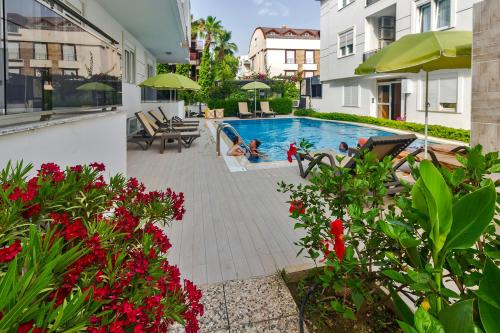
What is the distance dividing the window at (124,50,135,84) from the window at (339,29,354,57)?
1501cm

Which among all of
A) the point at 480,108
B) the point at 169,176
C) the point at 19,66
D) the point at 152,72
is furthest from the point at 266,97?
the point at 19,66

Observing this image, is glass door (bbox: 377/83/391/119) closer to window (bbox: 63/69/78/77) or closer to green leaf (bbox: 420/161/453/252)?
window (bbox: 63/69/78/77)

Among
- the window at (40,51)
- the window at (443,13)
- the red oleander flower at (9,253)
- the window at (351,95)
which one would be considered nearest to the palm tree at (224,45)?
the window at (351,95)

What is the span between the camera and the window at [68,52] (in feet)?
11.0

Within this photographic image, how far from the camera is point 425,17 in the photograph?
16750 millimetres

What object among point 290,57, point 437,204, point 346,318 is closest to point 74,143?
point 346,318

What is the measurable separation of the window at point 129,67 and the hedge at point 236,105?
14.4 metres

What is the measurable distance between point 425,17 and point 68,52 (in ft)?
58.5

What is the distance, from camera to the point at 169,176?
7.42 meters

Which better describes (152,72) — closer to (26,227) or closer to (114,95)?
(114,95)

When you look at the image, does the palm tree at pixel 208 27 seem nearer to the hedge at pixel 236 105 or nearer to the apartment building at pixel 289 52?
the apartment building at pixel 289 52

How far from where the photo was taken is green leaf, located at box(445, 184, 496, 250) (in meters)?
1.31

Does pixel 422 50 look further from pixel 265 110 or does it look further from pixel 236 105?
pixel 236 105

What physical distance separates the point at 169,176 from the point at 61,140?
14.1ft
